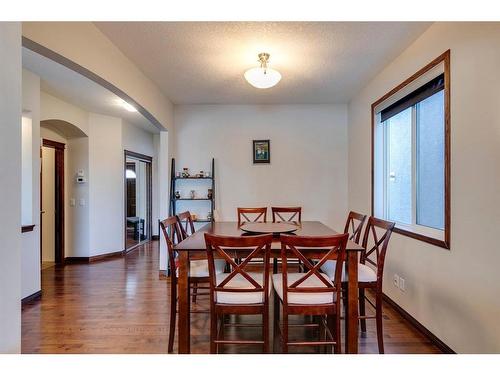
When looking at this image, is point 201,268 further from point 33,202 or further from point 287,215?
point 33,202

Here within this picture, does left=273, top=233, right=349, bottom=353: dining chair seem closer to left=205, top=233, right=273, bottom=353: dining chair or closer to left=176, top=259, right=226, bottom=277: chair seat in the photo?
left=205, top=233, right=273, bottom=353: dining chair

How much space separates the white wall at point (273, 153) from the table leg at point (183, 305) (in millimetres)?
2337

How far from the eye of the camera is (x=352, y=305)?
1801mm

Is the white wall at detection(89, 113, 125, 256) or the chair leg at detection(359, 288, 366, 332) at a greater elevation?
the white wall at detection(89, 113, 125, 256)

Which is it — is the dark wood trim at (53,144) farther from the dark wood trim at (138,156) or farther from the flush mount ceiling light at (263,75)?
the flush mount ceiling light at (263,75)

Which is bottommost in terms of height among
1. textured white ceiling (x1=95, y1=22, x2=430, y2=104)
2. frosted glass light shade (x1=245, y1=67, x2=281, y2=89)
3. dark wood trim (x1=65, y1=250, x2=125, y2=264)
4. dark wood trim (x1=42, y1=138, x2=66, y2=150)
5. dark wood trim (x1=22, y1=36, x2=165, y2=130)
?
dark wood trim (x1=65, y1=250, x2=125, y2=264)

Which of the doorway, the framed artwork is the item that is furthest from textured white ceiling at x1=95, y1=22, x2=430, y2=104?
the doorway

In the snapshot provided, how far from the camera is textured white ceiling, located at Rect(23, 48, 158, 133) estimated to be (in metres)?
2.77

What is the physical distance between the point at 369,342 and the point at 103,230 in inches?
171

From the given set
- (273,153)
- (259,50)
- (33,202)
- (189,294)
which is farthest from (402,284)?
(33,202)

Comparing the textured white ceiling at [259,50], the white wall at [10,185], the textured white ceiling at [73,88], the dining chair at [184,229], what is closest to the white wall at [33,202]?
the textured white ceiling at [73,88]

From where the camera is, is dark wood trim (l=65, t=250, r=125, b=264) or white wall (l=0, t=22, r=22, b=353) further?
dark wood trim (l=65, t=250, r=125, b=264)

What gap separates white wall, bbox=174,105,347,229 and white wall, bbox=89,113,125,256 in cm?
141

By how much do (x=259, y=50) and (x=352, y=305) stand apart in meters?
2.22
